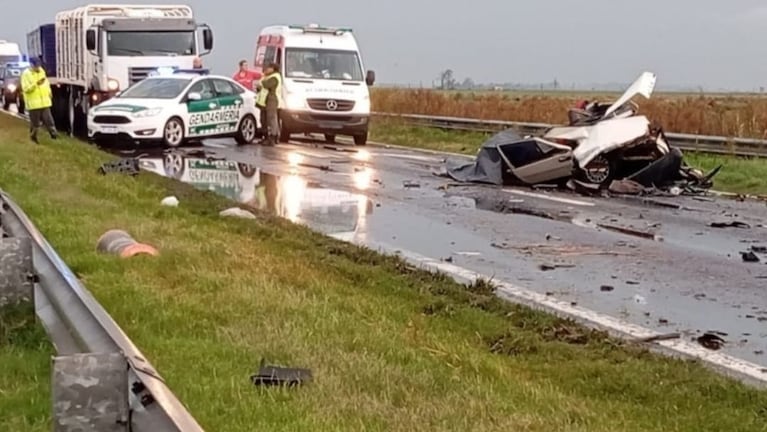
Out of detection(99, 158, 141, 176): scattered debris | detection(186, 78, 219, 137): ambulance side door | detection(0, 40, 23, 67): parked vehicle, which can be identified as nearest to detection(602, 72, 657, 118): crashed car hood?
detection(99, 158, 141, 176): scattered debris

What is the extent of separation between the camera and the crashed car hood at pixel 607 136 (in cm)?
1731

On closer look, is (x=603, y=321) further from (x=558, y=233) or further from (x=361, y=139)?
(x=361, y=139)

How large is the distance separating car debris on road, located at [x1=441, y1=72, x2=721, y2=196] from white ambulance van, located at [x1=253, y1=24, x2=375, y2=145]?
10.3 meters

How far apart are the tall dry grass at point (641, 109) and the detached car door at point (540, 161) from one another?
23.0 ft

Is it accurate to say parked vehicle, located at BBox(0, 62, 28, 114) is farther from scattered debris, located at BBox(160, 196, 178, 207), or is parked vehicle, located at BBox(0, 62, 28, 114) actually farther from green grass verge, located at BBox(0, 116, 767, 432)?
green grass verge, located at BBox(0, 116, 767, 432)

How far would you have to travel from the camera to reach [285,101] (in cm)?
2756

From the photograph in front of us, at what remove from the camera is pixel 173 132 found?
969 inches

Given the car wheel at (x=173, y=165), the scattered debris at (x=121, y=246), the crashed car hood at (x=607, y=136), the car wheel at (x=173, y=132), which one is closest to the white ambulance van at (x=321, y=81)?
the car wheel at (x=173, y=132)

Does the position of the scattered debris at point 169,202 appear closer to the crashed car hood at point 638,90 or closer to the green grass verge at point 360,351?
the green grass verge at point 360,351

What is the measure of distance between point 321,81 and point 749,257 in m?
18.3

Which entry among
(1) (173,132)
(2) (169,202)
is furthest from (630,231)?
(1) (173,132)

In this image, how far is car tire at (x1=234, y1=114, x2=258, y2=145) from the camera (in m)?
26.5

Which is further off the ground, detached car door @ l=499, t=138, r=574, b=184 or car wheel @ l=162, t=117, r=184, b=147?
detached car door @ l=499, t=138, r=574, b=184

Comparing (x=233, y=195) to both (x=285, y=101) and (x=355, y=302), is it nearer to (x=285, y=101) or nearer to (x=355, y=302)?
(x=355, y=302)
